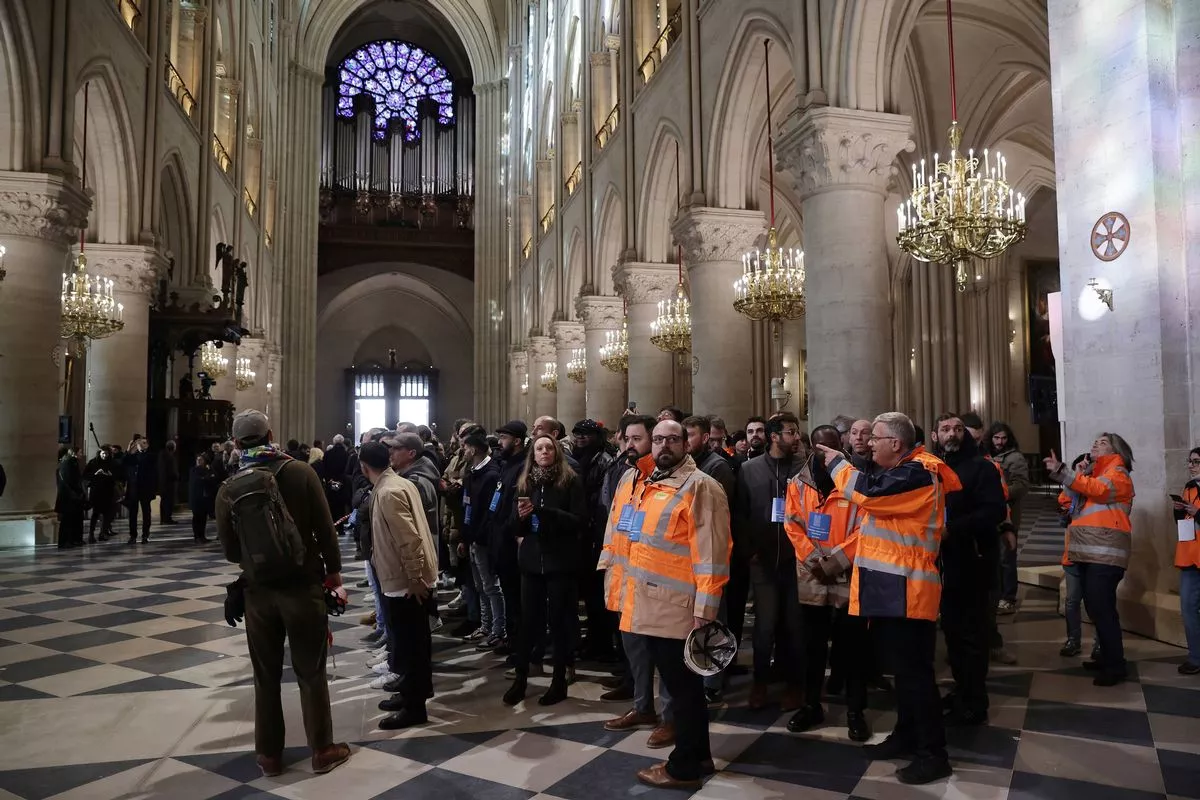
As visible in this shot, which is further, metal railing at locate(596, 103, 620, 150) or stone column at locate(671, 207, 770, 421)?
metal railing at locate(596, 103, 620, 150)

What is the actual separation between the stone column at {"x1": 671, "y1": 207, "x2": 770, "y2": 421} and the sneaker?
7.92 m

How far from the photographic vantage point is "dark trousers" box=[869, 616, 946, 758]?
3.41 m

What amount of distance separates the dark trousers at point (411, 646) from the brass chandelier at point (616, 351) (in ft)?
41.9

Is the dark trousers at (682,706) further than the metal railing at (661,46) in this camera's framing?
No

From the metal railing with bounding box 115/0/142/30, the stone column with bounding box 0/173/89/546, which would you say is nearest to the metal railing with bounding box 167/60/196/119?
the metal railing with bounding box 115/0/142/30

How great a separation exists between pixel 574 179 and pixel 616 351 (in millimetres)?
6190

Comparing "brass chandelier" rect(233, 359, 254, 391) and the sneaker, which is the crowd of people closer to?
the sneaker

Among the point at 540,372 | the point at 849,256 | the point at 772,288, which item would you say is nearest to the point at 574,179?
the point at 540,372

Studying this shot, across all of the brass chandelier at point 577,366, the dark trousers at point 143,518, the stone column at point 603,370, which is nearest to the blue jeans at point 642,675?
the dark trousers at point 143,518

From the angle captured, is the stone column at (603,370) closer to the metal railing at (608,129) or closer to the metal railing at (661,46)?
the metal railing at (608,129)

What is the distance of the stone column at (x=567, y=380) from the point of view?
72.3ft

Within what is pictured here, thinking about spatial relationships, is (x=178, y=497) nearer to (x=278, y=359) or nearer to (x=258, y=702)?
(x=278, y=359)

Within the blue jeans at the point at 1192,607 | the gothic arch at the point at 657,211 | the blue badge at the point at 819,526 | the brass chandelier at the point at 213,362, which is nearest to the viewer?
the blue badge at the point at 819,526

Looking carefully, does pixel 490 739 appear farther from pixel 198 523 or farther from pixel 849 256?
pixel 198 523
